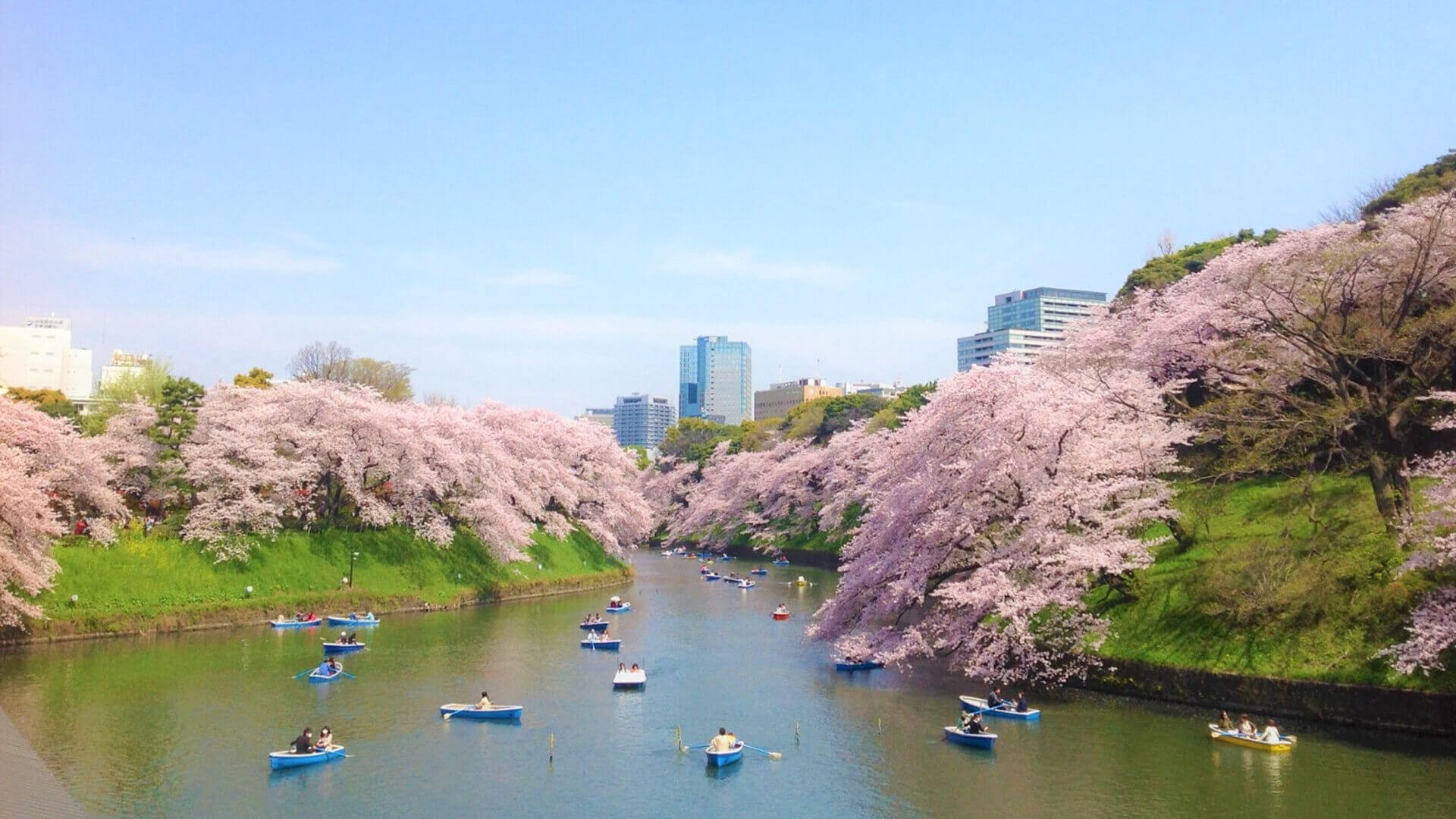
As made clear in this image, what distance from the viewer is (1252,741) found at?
82.4ft

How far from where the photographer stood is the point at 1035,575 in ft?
106

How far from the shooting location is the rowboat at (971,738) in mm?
26172

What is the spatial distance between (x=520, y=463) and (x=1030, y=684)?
42.8 m

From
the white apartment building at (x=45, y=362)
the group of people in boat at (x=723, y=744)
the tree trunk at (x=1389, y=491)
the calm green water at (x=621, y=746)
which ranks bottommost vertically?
the calm green water at (x=621, y=746)

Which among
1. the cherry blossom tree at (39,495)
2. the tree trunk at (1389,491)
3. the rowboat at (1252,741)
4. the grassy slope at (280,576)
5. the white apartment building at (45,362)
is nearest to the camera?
the rowboat at (1252,741)

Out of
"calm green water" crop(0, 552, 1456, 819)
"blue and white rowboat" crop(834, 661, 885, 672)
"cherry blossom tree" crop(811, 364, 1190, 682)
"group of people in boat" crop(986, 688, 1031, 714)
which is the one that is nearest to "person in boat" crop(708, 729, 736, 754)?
"calm green water" crop(0, 552, 1456, 819)

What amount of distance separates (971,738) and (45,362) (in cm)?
15838

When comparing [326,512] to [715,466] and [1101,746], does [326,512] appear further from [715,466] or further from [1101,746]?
[715,466]

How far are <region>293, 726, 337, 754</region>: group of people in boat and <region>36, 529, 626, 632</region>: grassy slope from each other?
21744mm

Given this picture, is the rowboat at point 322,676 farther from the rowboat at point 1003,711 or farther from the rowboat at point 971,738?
the rowboat at point 1003,711

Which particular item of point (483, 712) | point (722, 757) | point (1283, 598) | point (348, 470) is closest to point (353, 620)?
point (348, 470)

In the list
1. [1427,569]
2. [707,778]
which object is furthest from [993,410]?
[707,778]

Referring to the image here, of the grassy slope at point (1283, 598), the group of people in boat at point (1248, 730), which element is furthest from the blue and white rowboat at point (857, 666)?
the group of people in boat at point (1248, 730)

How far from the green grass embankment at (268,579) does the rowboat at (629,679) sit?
21.5 metres
